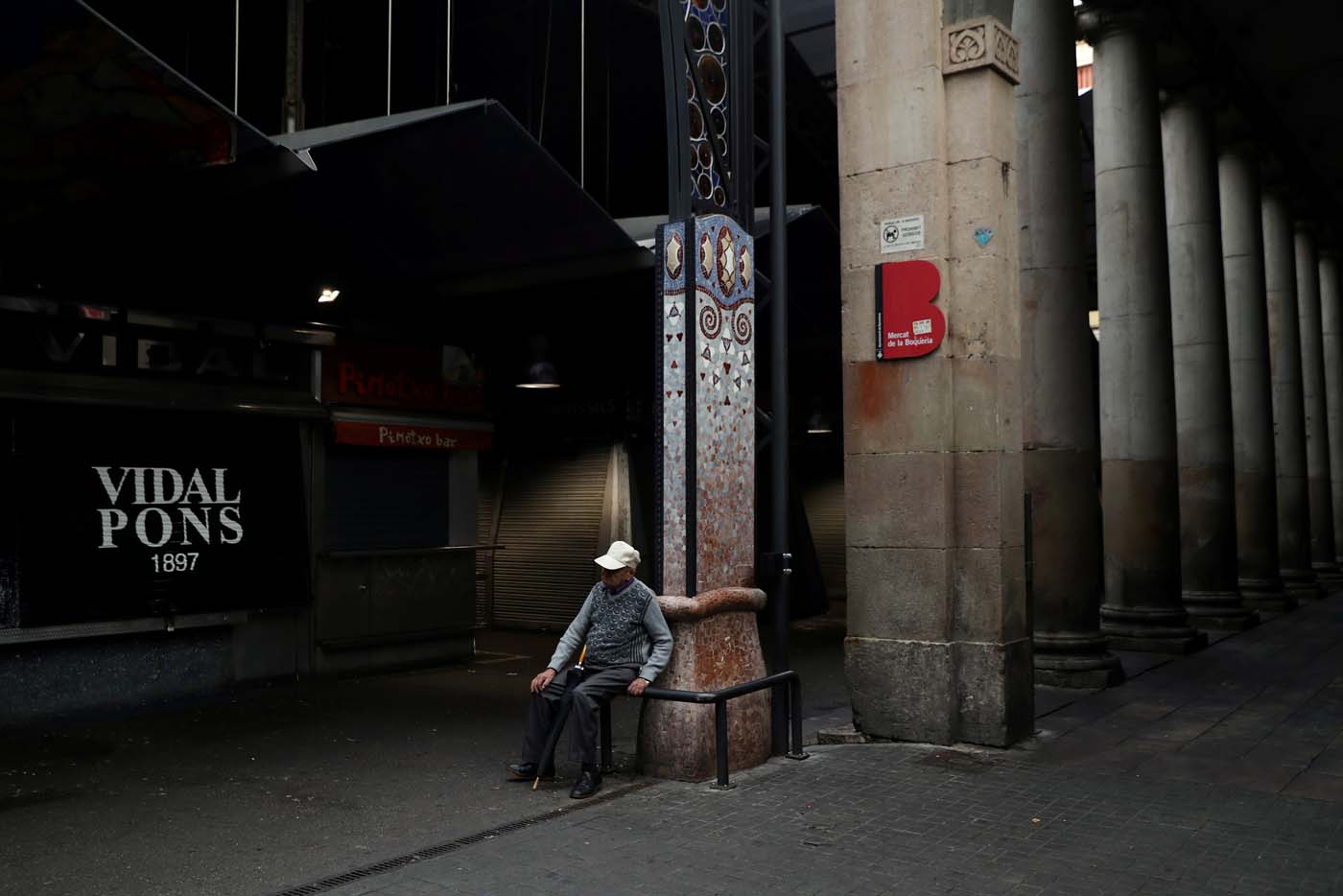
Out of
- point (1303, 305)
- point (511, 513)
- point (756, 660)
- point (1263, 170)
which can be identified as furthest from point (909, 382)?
point (1303, 305)

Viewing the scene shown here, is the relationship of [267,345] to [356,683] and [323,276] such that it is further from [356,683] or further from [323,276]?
[356,683]

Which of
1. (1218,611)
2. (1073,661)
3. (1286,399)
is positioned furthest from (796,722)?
(1286,399)

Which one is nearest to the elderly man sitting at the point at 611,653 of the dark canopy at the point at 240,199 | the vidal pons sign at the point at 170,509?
the dark canopy at the point at 240,199

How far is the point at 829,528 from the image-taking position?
1886cm

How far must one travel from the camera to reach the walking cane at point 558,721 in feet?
23.7

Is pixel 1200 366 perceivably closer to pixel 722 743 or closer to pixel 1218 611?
pixel 1218 611

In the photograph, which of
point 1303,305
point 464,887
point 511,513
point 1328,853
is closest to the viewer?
point 464,887

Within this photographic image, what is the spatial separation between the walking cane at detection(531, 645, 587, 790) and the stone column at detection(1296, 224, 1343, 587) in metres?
23.6

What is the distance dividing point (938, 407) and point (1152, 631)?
6.69 metres

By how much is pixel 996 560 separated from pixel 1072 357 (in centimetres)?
382

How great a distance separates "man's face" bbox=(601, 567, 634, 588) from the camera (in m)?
7.39

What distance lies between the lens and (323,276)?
11.8 meters

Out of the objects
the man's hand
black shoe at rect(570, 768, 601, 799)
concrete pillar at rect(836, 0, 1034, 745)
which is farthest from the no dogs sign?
black shoe at rect(570, 768, 601, 799)

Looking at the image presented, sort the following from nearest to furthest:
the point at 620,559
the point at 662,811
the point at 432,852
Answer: the point at 432,852, the point at 662,811, the point at 620,559
